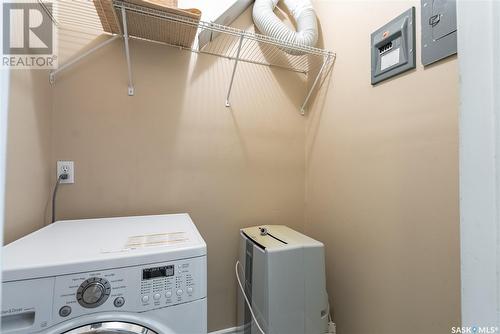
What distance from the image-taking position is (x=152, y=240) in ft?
2.73

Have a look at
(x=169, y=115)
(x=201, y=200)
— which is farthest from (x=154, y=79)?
(x=201, y=200)

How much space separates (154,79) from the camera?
1.38 meters

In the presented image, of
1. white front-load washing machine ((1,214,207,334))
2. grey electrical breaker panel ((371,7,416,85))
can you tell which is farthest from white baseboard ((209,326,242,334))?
grey electrical breaker panel ((371,7,416,85))

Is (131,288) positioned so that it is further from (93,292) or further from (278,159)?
(278,159)

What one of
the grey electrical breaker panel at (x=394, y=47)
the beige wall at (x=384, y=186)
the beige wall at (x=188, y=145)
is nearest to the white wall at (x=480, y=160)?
the beige wall at (x=384, y=186)

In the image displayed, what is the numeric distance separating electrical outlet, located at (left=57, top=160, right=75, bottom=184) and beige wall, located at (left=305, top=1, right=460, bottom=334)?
150 cm

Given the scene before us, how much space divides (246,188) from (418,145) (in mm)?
1007

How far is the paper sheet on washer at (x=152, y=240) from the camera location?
75 centimetres

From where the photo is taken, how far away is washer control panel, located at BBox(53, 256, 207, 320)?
61 centimetres

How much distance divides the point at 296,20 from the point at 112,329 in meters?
1.86

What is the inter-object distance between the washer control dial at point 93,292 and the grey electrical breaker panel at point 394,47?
1413 mm

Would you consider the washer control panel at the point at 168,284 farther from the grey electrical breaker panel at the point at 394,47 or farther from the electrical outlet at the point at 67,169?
the grey electrical breaker panel at the point at 394,47

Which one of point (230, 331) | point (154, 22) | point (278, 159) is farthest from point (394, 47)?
point (230, 331)

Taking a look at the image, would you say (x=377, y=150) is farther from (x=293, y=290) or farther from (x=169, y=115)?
(x=169, y=115)
